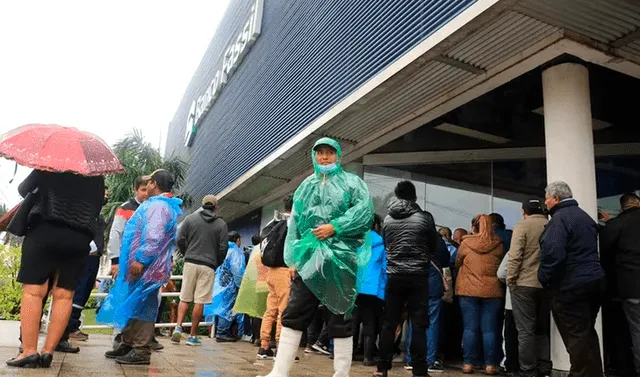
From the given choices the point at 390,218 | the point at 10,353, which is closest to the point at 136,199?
the point at 10,353

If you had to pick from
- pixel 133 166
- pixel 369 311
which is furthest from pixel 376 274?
pixel 133 166

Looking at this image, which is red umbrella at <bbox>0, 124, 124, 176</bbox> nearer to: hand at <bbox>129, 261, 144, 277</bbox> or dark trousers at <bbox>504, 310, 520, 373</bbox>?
hand at <bbox>129, 261, 144, 277</bbox>

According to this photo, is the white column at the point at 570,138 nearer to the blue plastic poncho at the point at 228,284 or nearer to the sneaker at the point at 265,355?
the sneaker at the point at 265,355

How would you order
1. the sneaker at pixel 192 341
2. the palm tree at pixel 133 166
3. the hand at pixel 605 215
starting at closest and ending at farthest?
the hand at pixel 605 215 < the sneaker at pixel 192 341 < the palm tree at pixel 133 166

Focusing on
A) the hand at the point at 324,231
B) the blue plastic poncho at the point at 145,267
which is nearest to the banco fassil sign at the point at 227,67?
the blue plastic poncho at the point at 145,267

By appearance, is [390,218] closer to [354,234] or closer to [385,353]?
[385,353]

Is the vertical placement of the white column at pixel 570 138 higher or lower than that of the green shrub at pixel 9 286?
higher

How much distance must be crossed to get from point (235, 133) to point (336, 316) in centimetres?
1215

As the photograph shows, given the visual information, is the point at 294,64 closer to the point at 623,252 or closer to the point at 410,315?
the point at 410,315

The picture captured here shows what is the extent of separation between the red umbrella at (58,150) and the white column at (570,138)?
14.1 feet

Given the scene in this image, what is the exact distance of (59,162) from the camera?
13.3 feet

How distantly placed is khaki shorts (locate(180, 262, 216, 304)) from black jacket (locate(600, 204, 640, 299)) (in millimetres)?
4643

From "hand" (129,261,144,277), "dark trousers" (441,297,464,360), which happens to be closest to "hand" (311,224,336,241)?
"hand" (129,261,144,277)

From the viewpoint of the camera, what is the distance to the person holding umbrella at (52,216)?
13.3 feet
